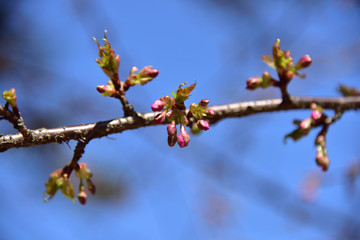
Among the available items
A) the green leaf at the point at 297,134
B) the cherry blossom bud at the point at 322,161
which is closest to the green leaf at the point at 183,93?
the green leaf at the point at 297,134

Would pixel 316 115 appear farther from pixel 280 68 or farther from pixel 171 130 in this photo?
pixel 171 130

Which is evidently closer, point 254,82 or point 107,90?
point 107,90

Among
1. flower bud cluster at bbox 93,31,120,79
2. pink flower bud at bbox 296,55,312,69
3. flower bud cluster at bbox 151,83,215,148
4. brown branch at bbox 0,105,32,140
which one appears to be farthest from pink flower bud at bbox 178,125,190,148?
pink flower bud at bbox 296,55,312,69

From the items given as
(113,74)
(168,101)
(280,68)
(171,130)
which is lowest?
(171,130)

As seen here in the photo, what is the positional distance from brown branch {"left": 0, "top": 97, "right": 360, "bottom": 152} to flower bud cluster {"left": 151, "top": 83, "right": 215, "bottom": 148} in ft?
0.81

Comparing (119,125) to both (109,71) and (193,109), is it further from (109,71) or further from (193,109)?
(193,109)

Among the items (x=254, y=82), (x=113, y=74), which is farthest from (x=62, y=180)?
(x=254, y=82)

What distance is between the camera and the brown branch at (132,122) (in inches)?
63.2

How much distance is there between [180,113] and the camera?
167 centimetres

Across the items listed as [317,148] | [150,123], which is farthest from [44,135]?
[317,148]

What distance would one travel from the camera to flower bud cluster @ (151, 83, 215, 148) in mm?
1592

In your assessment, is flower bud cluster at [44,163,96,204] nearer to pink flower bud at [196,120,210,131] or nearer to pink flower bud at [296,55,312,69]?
pink flower bud at [196,120,210,131]

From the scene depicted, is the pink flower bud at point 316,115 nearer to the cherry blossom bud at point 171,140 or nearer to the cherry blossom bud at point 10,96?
the cherry blossom bud at point 171,140

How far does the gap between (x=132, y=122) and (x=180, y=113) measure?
33 centimetres
